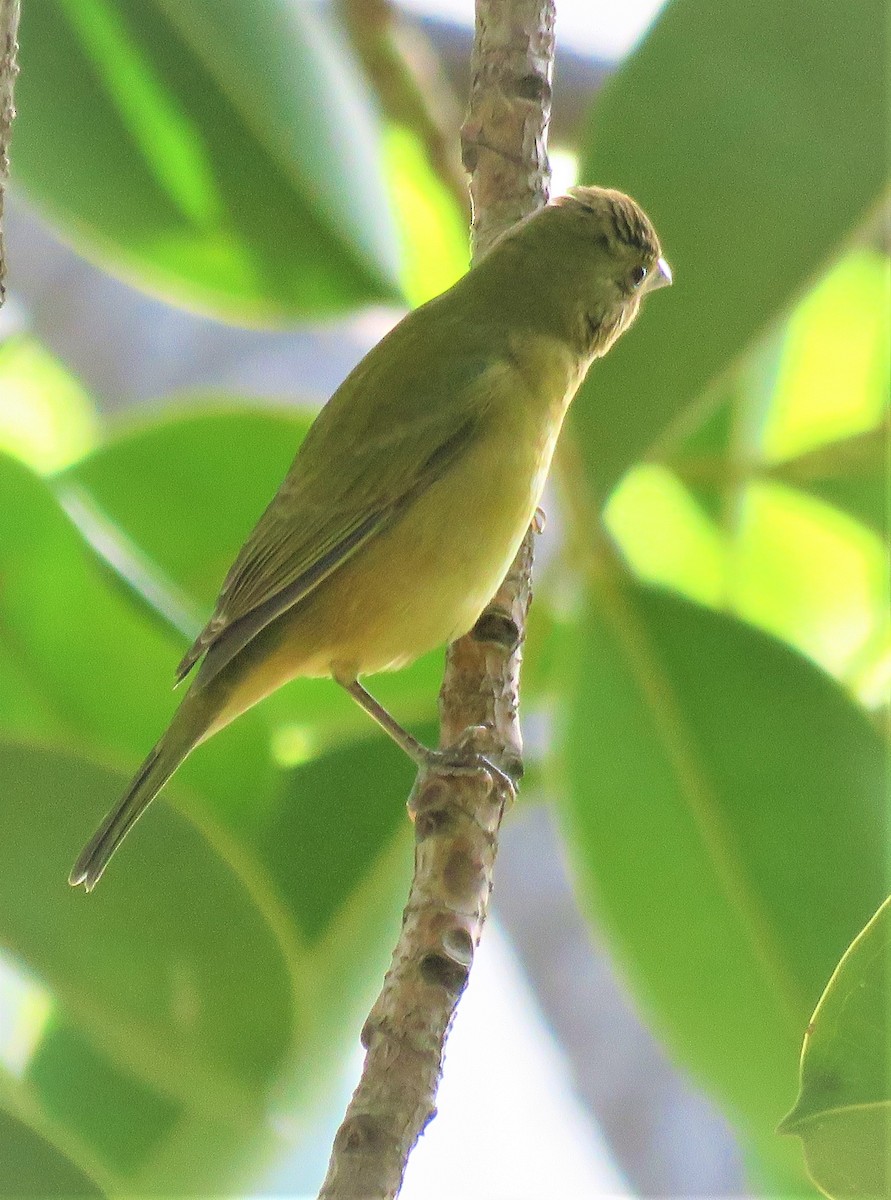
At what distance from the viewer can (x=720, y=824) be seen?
2.91 meters

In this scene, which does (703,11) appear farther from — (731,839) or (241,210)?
(731,839)

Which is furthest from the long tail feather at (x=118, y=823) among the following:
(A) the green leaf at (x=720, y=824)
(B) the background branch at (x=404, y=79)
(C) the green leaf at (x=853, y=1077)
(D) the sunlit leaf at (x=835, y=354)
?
(D) the sunlit leaf at (x=835, y=354)

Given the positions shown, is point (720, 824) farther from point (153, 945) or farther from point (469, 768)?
point (153, 945)

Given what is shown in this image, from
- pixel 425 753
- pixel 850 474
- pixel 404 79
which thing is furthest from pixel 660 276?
pixel 425 753

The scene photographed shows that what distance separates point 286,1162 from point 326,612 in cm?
103

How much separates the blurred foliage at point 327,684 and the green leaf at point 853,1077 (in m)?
0.96

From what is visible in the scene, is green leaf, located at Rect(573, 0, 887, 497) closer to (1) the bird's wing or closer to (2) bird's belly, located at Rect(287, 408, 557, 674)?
(2) bird's belly, located at Rect(287, 408, 557, 674)

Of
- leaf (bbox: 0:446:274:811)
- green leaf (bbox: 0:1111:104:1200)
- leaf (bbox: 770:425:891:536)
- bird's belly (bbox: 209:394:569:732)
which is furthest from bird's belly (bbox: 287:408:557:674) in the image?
green leaf (bbox: 0:1111:104:1200)

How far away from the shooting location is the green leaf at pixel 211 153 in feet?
10.1

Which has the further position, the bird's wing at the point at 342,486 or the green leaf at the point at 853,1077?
the bird's wing at the point at 342,486

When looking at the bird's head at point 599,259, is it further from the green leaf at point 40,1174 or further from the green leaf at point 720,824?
the green leaf at point 40,1174

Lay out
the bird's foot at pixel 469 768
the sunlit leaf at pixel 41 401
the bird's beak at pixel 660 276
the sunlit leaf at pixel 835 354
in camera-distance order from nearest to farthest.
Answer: the bird's foot at pixel 469 768 < the bird's beak at pixel 660 276 < the sunlit leaf at pixel 835 354 < the sunlit leaf at pixel 41 401

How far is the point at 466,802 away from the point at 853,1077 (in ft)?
2.56

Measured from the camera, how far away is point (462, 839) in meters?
2.29
